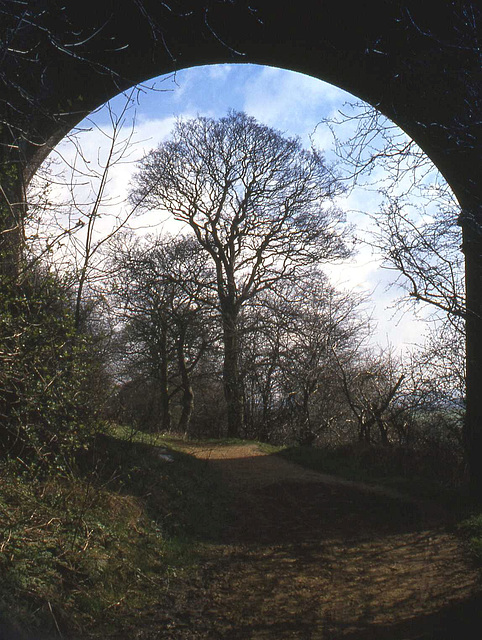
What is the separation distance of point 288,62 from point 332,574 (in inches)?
288

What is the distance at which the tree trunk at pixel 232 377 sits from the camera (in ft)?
58.8

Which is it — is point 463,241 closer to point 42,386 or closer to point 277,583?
point 277,583

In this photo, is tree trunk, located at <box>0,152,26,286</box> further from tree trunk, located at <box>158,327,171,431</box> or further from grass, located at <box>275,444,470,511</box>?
tree trunk, located at <box>158,327,171,431</box>

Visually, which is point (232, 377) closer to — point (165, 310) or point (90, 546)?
point (165, 310)

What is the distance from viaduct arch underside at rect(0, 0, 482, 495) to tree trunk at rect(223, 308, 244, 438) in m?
10.3

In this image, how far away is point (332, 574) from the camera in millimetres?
5078

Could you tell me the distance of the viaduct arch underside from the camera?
4859 millimetres

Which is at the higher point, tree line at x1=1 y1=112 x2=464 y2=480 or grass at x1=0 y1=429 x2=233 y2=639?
tree line at x1=1 y1=112 x2=464 y2=480

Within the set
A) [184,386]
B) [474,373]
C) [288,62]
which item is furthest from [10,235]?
[184,386]

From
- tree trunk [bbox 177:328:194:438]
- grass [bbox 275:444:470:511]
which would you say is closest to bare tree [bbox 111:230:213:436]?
tree trunk [bbox 177:328:194:438]

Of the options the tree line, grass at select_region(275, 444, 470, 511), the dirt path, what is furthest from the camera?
the tree line

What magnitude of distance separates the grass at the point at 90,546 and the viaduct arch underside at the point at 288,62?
2.26 metres

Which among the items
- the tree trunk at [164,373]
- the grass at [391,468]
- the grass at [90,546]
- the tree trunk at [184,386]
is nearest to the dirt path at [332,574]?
the grass at [90,546]

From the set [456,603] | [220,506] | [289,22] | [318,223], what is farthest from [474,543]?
[318,223]
